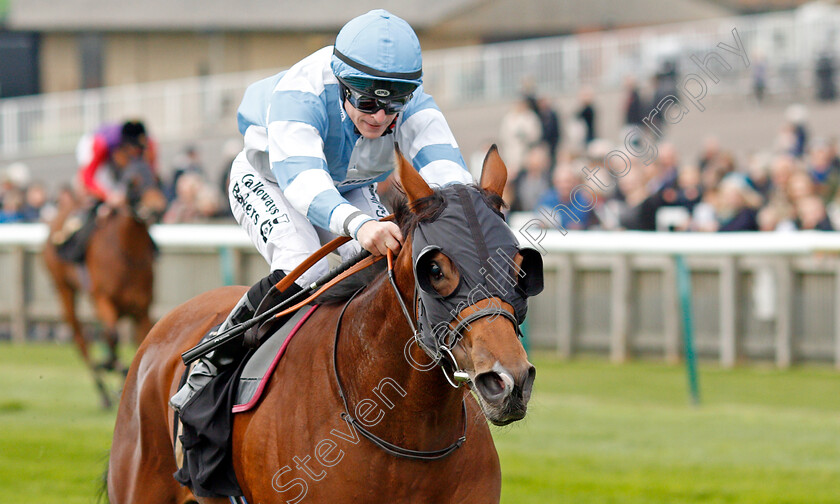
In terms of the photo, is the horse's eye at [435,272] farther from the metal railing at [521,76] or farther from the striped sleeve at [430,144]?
the metal railing at [521,76]

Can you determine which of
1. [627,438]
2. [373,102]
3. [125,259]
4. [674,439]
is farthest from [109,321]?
[373,102]

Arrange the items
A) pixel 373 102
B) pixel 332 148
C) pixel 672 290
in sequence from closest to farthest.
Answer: pixel 373 102
pixel 332 148
pixel 672 290

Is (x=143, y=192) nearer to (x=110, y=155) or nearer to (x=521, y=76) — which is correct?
(x=110, y=155)

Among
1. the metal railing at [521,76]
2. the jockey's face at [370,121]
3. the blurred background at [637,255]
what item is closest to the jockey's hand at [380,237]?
the jockey's face at [370,121]

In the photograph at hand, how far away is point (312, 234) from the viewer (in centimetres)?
368

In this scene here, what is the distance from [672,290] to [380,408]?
6.84 m

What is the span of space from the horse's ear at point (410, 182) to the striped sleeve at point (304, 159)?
254 millimetres

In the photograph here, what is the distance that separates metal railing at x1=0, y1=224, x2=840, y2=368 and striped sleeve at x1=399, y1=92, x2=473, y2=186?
5059 millimetres

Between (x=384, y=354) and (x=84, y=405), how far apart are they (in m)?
6.29

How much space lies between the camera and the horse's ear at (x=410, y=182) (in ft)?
9.23

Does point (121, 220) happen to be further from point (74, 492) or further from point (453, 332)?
point (453, 332)

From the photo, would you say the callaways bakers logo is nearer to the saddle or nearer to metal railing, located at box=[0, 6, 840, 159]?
the saddle

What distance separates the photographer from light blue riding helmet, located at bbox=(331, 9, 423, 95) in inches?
124

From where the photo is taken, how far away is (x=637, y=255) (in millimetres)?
9766
